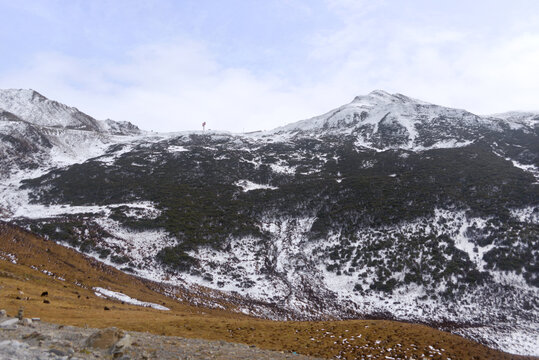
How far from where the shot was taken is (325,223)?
52.6 metres

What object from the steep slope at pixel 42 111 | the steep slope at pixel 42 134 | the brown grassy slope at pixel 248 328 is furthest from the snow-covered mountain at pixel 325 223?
the steep slope at pixel 42 111

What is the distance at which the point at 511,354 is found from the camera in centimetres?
2591

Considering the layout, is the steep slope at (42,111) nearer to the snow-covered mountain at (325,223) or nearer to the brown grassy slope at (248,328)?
the snow-covered mountain at (325,223)

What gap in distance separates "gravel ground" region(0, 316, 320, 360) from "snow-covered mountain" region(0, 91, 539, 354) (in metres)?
20.8

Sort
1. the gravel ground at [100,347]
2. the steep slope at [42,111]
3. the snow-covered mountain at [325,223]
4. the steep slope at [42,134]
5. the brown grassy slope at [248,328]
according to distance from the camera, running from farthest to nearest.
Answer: the steep slope at [42,111]
the steep slope at [42,134]
the snow-covered mountain at [325,223]
the brown grassy slope at [248,328]
the gravel ground at [100,347]

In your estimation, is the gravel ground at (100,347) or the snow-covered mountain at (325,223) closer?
the gravel ground at (100,347)

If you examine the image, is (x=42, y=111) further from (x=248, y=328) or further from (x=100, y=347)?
(x=100, y=347)

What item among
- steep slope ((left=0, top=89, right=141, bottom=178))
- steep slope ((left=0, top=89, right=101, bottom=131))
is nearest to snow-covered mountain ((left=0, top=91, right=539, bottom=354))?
steep slope ((left=0, top=89, right=141, bottom=178))

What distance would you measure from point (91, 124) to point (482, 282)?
159252 millimetres

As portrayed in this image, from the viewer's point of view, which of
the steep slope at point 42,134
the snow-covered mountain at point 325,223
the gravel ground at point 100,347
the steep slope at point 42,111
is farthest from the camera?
the steep slope at point 42,111

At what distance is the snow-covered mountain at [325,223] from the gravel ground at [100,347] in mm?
20832

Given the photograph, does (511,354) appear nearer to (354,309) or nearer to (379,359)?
(354,309)

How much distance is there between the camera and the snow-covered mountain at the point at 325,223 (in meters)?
35.3

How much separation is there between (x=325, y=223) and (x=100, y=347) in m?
45.0
